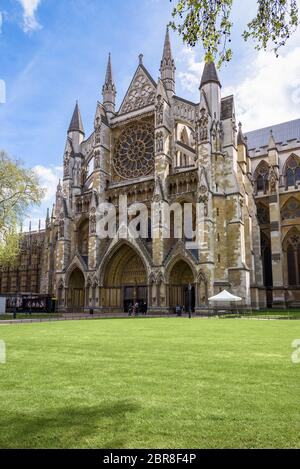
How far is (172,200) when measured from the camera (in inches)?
1315

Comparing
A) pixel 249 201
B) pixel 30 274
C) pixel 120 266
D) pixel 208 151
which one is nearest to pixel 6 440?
pixel 208 151

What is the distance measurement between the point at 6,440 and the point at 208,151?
29.9 m

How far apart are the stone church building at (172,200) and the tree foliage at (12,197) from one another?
390 inches

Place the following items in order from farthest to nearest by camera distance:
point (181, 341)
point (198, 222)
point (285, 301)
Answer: point (285, 301) < point (198, 222) < point (181, 341)

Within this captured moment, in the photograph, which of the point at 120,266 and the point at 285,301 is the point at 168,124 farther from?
the point at 285,301

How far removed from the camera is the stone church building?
30656 mm

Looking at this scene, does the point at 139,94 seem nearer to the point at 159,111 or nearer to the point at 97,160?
the point at 159,111

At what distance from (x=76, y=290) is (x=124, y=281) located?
19.2ft

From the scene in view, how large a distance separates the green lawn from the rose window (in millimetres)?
30806

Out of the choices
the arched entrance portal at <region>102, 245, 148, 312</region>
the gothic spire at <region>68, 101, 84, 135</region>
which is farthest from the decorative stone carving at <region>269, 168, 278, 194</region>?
the gothic spire at <region>68, 101, 84, 135</region>

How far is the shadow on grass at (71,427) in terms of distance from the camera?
3.27 m

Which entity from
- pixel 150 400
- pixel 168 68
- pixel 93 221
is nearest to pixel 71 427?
pixel 150 400

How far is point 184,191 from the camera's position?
32906 mm

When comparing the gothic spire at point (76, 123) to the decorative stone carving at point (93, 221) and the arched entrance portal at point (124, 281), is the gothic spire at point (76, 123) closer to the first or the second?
the decorative stone carving at point (93, 221)
